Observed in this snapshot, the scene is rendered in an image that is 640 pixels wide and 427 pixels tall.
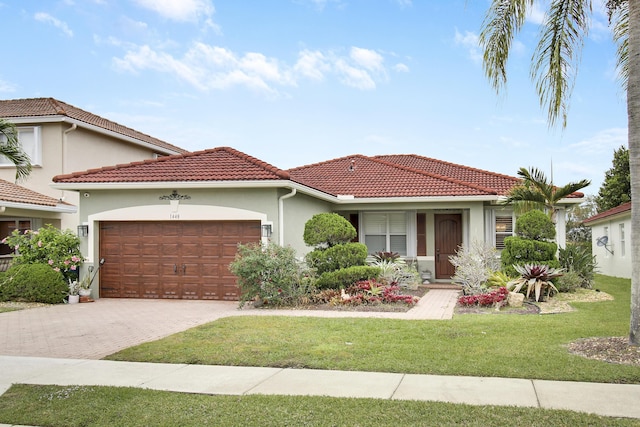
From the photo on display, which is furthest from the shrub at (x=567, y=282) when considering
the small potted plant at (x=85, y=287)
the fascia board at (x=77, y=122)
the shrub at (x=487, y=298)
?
the fascia board at (x=77, y=122)

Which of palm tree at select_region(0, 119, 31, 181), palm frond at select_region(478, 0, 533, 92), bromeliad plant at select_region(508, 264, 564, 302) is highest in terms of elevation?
palm frond at select_region(478, 0, 533, 92)

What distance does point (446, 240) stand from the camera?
2083 cm

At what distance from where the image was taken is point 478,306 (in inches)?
538

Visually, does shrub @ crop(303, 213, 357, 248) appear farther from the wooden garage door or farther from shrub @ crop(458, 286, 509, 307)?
shrub @ crop(458, 286, 509, 307)

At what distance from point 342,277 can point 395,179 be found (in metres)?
7.55

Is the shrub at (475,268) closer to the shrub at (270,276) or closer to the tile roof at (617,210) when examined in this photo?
the shrub at (270,276)

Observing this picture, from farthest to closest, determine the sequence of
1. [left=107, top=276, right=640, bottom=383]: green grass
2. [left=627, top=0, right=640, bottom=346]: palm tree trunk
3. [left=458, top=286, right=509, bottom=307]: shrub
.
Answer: [left=458, top=286, right=509, bottom=307]: shrub → [left=627, top=0, right=640, bottom=346]: palm tree trunk → [left=107, top=276, right=640, bottom=383]: green grass

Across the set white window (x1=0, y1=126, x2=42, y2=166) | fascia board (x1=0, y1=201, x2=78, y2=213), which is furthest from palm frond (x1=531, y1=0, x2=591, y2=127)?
white window (x1=0, y1=126, x2=42, y2=166)

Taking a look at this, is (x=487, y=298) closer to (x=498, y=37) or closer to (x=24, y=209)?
(x=498, y=37)

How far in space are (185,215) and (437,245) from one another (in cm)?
925

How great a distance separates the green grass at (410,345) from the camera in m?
7.61

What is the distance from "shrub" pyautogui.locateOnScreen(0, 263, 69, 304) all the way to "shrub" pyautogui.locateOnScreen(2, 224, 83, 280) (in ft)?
1.03

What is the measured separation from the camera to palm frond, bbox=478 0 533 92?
10.4 metres

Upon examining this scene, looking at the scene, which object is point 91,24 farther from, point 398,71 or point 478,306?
point 478,306
